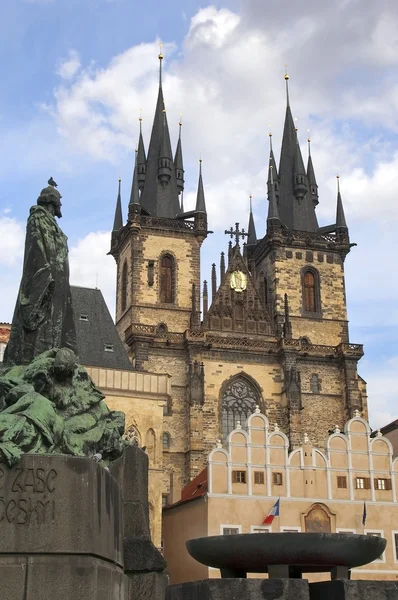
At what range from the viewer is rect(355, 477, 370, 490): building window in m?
30.2

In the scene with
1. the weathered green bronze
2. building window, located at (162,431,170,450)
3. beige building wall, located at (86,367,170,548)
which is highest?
building window, located at (162,431,170,450)

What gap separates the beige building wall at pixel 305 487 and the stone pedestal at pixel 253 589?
21723mm

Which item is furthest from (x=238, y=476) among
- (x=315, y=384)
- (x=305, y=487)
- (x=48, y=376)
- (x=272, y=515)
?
(x=48, y=376)

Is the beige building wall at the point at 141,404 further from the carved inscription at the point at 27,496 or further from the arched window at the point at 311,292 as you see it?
the carved inscription at the point at 27,496

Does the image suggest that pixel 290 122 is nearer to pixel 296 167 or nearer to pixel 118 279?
pixel 296 167

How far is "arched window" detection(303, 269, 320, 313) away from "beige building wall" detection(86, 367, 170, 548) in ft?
62.2

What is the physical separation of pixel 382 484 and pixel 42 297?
25.5 meters

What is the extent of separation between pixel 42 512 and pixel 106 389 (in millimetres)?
25728

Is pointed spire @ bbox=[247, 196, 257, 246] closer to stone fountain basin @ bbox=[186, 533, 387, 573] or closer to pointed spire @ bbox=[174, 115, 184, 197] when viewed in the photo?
pointed spire @ bbox=[174, 115, 184, 197]

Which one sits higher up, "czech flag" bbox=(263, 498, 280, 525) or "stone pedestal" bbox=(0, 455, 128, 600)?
"czech flag" bbox=(263, 498, 280, 525)

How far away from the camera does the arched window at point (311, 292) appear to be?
48719mm

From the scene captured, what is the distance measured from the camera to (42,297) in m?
7.06

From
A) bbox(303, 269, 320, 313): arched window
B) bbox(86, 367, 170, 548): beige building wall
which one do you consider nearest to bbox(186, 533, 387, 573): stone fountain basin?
bbox(86, 367, 170, 548): beige building wall

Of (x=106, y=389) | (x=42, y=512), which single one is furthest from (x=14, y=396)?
(x=106, y=389)
